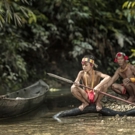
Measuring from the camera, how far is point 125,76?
6.99m

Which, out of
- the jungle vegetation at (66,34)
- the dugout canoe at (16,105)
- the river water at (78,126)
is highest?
the jungle vegetation at (66,34)

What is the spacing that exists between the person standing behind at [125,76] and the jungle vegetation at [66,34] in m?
4.46

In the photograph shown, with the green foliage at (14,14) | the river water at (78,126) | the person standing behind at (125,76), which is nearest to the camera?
the river water at (78,126)

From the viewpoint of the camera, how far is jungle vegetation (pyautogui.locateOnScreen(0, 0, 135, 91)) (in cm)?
1193

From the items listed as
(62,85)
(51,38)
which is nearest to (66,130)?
(62,85)

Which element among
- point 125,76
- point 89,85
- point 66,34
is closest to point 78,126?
point 89,85

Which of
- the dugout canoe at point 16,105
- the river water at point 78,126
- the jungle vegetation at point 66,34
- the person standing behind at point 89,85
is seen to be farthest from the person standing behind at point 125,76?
the jungle vegetation at point 66,34

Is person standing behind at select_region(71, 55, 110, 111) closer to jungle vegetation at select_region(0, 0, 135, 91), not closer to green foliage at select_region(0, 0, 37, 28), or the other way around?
green foliage at select_region(0, 0, 37, 28)

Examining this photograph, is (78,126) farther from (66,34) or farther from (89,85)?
(66,34)

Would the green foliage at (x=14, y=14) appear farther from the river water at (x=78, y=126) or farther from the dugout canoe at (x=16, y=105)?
the river water at (x=78, y=126)

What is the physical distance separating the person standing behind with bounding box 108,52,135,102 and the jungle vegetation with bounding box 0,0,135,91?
176 inches

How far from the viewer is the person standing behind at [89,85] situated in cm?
557

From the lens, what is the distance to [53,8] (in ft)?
42.3

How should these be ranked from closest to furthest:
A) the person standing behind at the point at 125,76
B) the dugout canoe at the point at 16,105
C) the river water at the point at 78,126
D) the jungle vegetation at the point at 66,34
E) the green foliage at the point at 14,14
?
the river water at the point at 78,126
the dugout canoe at the point at 16,105
the person standing behind at the point at 125,76
the green foliage at the point at 14,14
the jungle vegetation at the point at 66,34
